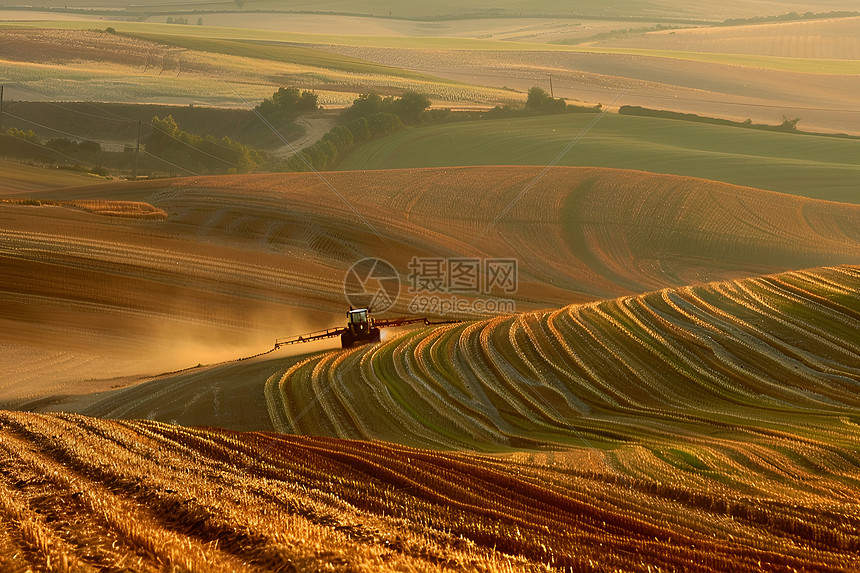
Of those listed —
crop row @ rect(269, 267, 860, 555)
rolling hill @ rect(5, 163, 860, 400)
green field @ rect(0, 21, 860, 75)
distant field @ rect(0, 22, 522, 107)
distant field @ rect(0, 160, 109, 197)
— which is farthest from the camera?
green field @ rect(0, 21, 860, 75)

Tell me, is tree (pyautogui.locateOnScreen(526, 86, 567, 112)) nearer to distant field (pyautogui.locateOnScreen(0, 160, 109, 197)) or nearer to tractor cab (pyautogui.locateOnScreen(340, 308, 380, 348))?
distant field (pyautogui.locateOnScreen(0, 160, 109, 197))

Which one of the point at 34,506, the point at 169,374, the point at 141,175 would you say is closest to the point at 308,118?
the point at 141,175

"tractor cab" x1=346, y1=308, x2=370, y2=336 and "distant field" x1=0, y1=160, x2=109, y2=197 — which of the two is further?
"distant field" x1=0, y1=160, x2=109, y2=197

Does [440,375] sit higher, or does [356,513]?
[356,513]

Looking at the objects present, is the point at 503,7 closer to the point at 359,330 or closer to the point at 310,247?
the point at 310,247

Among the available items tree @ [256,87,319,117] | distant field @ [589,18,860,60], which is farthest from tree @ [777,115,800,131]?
distant field @ [589,18,860,60]

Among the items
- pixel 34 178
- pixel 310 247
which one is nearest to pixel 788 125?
pixel 310 247

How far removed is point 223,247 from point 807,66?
110m

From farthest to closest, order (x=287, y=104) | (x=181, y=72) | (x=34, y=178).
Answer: (x=181, y=72), (x=287, y=104), (x=34, y=178)

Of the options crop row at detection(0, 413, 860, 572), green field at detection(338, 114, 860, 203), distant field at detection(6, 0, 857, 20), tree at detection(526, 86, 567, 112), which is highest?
distant field at detection(6, 0, 857, 20)

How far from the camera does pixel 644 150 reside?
7125 cm

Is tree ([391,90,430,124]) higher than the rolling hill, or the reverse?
tree ([391,90,430,124])

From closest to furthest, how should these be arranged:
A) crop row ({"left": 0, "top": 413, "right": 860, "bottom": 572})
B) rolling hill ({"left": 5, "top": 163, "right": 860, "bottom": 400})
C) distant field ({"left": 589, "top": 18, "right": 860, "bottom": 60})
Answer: crop row ({"left": 0, "top": 413, "right": 860, "bottom": 572}), rolling hill ({"left": 5, "top": 163, "right": 860, "bottom": 400}), distant field ({"left": 589, "top": 18, "right": 860, "bottom": 60})

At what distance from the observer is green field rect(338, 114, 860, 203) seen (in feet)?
209
